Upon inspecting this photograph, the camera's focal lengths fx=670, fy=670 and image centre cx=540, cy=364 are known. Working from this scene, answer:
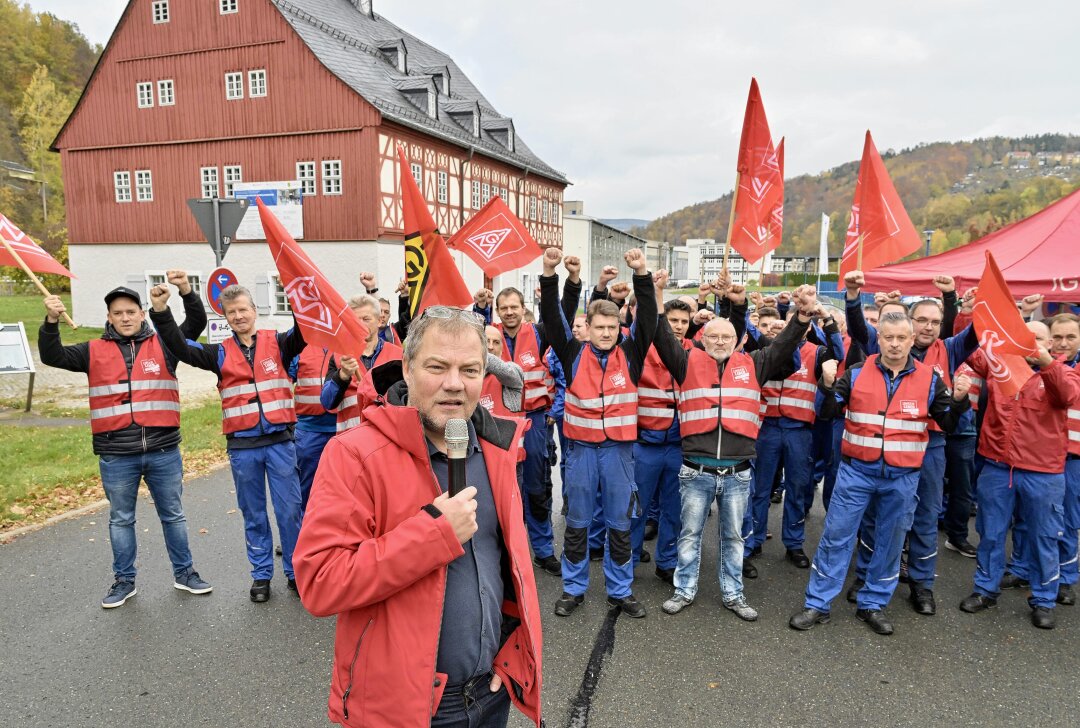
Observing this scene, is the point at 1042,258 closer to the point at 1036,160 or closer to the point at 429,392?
the point at 429,392

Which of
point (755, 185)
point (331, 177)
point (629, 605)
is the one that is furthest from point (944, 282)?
point (331, 177)

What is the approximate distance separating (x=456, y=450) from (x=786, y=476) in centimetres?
475

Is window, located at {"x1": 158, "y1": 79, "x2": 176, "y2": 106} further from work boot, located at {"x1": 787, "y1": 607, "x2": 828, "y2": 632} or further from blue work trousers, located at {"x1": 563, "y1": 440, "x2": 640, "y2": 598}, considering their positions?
work boot, located at {"x1": 787, "y1": 607, "x2": 828, "y2": 632}

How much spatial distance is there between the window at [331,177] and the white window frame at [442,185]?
462 centimetres

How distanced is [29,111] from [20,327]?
55.9m

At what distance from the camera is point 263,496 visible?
4996mm

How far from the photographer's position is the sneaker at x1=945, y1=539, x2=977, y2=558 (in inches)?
233

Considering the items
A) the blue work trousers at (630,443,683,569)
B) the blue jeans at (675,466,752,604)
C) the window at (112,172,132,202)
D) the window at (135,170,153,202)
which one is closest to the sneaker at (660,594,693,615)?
the blue jeans at (675,466,752,604)

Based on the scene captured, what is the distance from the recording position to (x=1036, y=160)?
119375mm

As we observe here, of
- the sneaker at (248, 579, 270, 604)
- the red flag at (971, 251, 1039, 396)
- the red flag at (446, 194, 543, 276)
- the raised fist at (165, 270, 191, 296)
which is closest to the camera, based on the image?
the red flag at (971, 251, 1039, 396)

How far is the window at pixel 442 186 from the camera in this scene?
85.8ft

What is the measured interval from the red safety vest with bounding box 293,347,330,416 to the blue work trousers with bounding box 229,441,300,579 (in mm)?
418

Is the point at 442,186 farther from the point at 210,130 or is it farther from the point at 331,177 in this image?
the point at 210,130

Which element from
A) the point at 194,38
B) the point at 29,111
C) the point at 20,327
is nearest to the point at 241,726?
the point at 20,327
